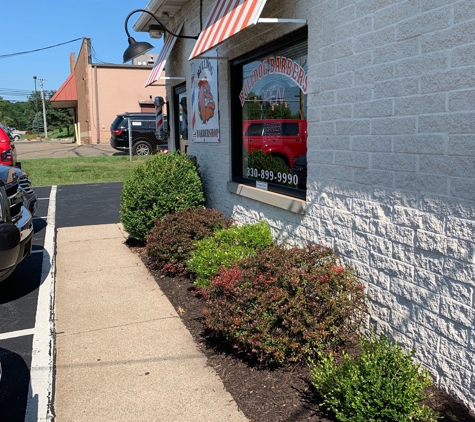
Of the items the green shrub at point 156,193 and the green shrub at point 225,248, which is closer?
the green shrub at point 225,248

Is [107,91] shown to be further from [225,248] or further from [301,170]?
[301,170]

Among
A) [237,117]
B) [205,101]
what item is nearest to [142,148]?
[205,101]

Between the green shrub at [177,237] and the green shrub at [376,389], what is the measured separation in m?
3.14

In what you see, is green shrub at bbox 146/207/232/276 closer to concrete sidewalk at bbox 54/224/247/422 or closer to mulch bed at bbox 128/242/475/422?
concrete sidewalk at bbox 54/224/247/422

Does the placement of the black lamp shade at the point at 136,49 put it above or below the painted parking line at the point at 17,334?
above

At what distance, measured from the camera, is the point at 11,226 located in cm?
456

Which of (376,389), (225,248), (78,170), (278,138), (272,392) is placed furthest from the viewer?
(78,170)

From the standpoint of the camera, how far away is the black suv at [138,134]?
23.8 metres

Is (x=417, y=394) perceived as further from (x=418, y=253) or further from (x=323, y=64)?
(x=323, y=64)

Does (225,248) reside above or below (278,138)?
below

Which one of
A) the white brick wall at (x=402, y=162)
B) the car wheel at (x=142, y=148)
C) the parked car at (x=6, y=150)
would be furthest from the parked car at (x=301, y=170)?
the car wheel at (x=142, y=148)

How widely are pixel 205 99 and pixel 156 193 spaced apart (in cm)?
171

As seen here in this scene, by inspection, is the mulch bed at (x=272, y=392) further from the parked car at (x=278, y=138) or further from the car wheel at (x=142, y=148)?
the car wheel at (x=142, y=148)

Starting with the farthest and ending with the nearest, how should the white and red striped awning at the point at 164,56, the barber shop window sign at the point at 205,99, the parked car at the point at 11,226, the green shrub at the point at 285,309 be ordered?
the white and red striped awning at the point at 164,56, the barber shop window sign at the point at 205,99, the parked car at the point at 11,226, the green shrub at the point at 285,309
